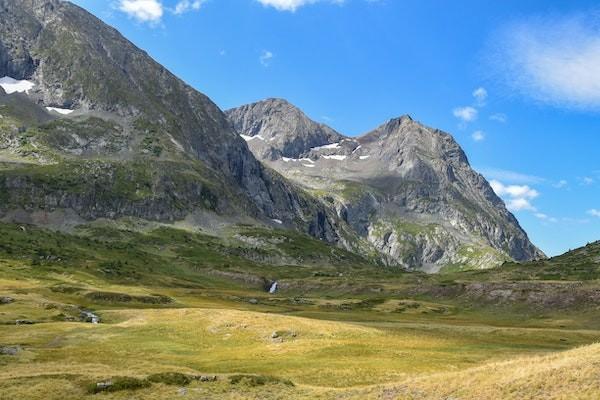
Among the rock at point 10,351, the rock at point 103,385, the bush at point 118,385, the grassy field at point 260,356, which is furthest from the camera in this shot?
the rock at point 10,351

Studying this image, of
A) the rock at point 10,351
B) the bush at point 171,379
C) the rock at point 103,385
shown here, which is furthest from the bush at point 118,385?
the rock at point 10,351

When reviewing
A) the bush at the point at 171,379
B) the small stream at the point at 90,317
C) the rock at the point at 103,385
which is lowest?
the small stream at the point at 90,317

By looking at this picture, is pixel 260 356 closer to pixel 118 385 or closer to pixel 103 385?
pixel 118 385

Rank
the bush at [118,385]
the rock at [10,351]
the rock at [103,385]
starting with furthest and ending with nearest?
the rock at [10,351] → the rock at [103,385] → the bush at [118,385]

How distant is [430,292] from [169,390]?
16834cm

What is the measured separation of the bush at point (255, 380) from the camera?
44537 mm

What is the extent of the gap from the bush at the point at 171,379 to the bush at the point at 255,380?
3737 millimetres

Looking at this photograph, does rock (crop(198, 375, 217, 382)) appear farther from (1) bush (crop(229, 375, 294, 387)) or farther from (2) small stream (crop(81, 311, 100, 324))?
(2) small stream (crop(81, 311, 100, 324))

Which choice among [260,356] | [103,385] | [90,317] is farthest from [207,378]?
[90,317]

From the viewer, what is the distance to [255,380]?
45062 millimetres

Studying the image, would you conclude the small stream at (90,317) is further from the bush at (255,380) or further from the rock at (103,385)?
the bush at (255,380)

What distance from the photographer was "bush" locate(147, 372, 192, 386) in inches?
1753

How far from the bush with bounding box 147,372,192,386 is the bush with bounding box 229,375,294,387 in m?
3.74

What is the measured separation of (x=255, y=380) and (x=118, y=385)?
10.8 m
